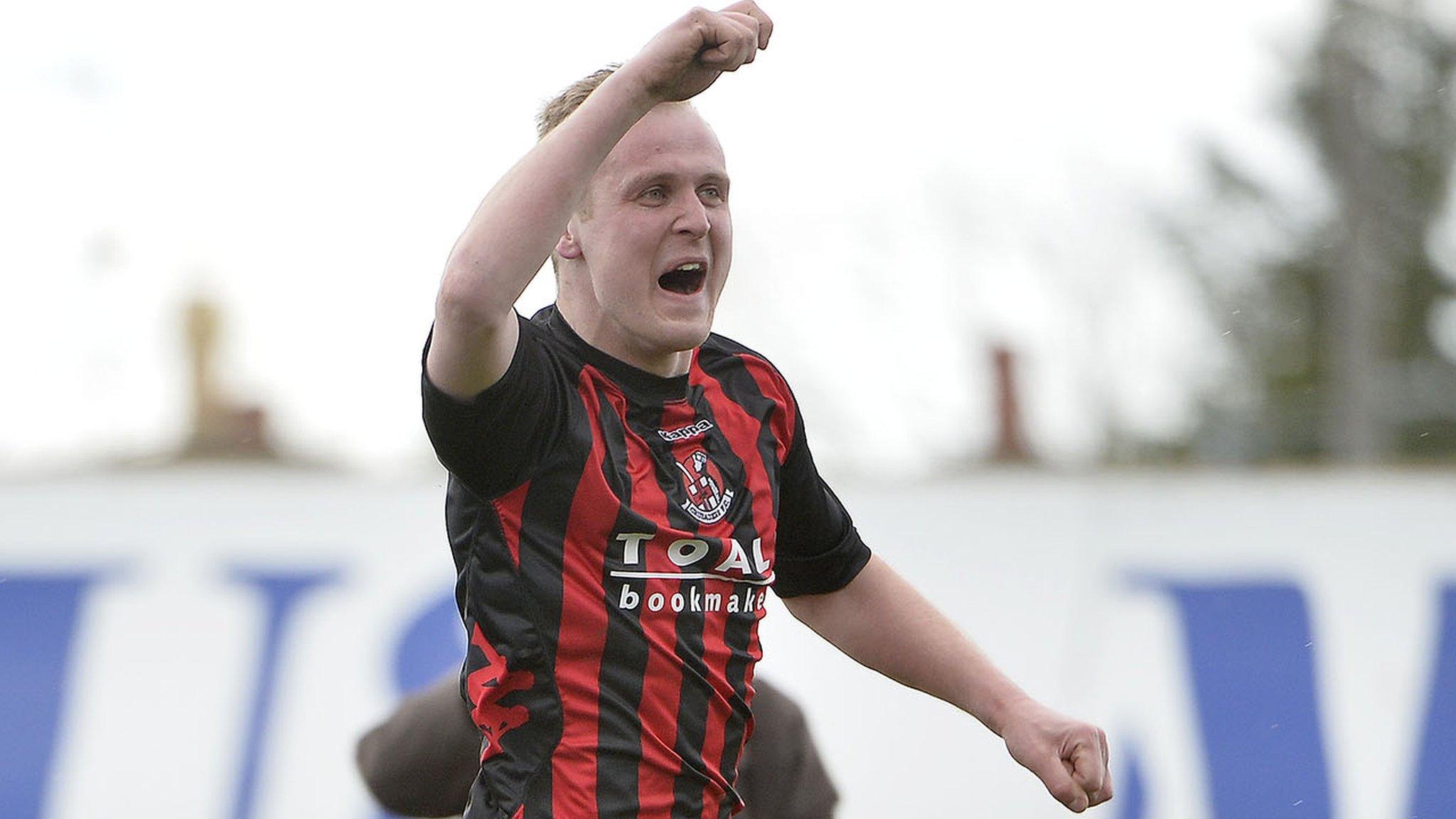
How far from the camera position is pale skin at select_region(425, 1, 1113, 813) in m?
2.21

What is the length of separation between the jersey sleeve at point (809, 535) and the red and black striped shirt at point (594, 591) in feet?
0.90

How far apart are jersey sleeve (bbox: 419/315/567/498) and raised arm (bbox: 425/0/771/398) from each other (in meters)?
0.02

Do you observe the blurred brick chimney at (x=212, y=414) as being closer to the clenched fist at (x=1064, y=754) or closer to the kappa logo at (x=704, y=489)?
the kappa logo at (x=704, y=489)

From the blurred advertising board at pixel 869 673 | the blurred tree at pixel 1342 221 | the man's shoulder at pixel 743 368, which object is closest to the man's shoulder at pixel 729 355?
the man's shoulder at pixel 743 368

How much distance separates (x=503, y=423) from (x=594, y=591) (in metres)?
0.27

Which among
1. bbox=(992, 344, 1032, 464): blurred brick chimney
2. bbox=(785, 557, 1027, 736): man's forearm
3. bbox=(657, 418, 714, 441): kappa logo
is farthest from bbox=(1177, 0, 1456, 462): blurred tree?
bbox=(657, 418, 714, 441): kappa logo

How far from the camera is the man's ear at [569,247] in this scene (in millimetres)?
2643

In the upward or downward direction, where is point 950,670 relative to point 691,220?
downward

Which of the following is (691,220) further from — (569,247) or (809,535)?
(809,535)

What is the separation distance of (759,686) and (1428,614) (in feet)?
8.96

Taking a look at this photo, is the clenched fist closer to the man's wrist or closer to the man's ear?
the man's wrist

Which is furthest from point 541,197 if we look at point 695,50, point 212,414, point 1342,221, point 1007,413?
point 1342,221

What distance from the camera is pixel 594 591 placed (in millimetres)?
2404

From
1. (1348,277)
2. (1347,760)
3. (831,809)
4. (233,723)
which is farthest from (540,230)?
(1348,277)
